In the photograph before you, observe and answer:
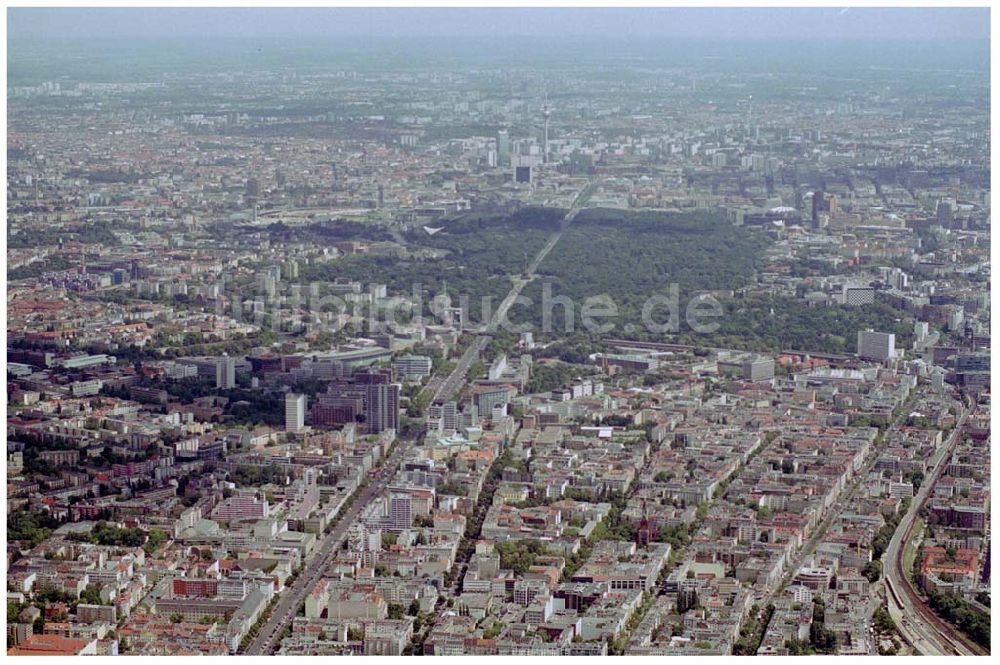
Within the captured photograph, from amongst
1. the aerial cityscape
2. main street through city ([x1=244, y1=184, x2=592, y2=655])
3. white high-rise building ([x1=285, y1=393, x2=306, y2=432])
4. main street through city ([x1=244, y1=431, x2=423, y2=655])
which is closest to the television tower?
the aerial cityscape

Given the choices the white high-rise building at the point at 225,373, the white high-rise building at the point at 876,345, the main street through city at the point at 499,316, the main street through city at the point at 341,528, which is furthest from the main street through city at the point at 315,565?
the white high-rise building at the point at 876,345

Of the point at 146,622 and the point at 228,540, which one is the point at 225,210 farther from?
the point at 146,622

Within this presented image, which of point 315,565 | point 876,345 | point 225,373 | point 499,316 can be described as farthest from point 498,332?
point 315,565

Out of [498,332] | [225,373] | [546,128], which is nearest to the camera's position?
[225,373]

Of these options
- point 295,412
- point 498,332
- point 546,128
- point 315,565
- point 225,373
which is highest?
point 546,128

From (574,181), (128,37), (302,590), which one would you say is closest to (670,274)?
(574,181)

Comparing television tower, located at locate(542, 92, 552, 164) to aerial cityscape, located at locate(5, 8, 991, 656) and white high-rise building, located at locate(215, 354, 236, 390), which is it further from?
white high-rise building, located at locate(215, 354, 236, 390)

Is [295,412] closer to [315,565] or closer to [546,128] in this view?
[315,565]
